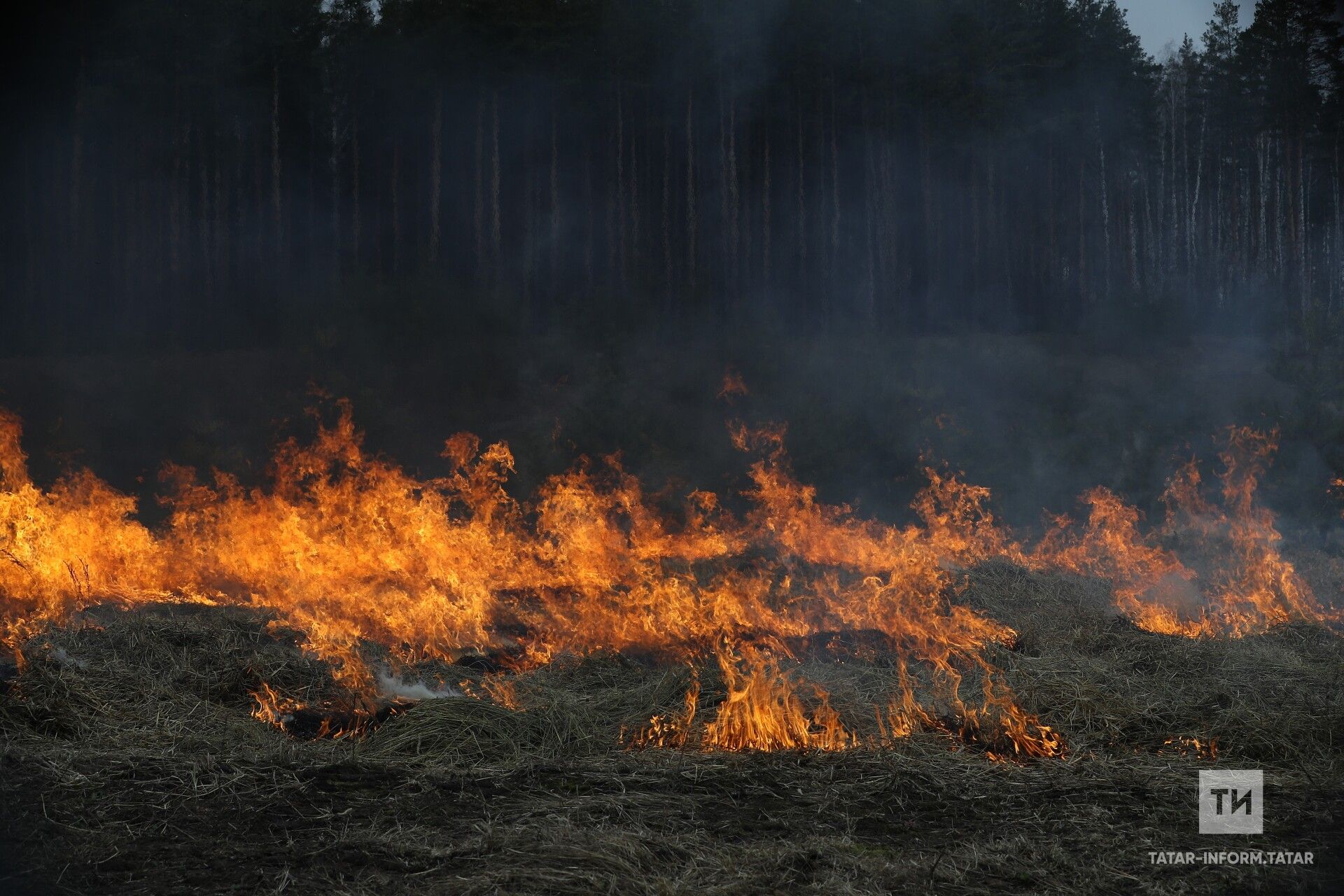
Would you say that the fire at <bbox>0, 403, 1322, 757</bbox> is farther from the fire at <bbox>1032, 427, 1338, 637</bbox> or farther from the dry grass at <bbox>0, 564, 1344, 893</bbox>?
the dry grass at <bbox>0, 564, 1344, 893</bbox>

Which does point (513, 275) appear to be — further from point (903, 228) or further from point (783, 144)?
point (903, 228)

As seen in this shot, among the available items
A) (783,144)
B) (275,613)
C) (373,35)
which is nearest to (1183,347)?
(783,144)

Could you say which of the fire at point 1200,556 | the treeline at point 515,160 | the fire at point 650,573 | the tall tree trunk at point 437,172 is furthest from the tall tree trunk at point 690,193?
the fire at point 1200,556

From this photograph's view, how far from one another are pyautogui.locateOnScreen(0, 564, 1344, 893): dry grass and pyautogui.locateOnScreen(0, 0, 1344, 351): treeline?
13.1 meters

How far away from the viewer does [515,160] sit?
19844mm

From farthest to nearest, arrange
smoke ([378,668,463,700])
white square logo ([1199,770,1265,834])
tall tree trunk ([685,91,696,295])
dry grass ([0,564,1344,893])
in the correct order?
tall tree trunk ([685,91,696,295])
smoke ([378,668,463,700])
white square logo ([1199,770,1265,834])
dry grass ([0,564,1344,893])

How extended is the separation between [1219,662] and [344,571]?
780 centimetres

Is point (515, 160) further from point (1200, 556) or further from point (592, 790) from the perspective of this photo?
point (592, 790)

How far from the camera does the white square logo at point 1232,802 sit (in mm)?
3895

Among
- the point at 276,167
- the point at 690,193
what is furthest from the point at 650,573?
the point at 276,167

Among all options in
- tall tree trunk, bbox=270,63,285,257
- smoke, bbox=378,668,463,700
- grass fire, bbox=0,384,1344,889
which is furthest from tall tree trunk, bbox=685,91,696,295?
smoke, bbox=378,668,463,700

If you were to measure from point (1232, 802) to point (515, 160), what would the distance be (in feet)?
60.6

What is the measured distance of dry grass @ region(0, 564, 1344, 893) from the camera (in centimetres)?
340

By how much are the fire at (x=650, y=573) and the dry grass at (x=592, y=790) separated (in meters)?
0.36
